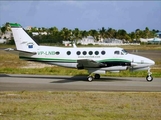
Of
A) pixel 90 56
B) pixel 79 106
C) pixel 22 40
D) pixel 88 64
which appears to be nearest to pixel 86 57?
pixel 90 56

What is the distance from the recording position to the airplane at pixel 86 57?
23531mm

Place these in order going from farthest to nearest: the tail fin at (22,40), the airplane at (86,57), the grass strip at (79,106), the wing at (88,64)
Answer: the tail fin at (22,40) → the airplane at (86,57) → the wing at (88,64) → the grass strip at (79,106)

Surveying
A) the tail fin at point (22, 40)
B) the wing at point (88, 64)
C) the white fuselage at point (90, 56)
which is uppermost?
the tail fin at point (22, 40)

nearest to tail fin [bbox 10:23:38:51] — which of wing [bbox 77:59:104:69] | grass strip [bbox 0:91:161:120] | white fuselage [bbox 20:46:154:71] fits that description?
white fuselage [bbox 20:46:154:71]

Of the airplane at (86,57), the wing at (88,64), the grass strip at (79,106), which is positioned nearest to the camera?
the grass strip at (79,106)

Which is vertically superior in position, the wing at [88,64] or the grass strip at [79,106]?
Result: the wing at [88,64]

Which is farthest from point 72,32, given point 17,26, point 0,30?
point 17,26

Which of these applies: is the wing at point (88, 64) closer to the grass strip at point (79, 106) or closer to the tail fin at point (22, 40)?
the tail fin at point (22, 40)

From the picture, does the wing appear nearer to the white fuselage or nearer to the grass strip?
the white fuselage

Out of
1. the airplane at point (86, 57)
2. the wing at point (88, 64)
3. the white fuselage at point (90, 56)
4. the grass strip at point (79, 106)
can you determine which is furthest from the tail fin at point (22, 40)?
the grass strip at point (79, 106)

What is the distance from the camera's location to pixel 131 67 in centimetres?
2373

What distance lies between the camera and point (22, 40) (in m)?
25.4

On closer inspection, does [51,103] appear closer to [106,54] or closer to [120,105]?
[120,105]

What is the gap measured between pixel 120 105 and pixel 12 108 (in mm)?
4212
